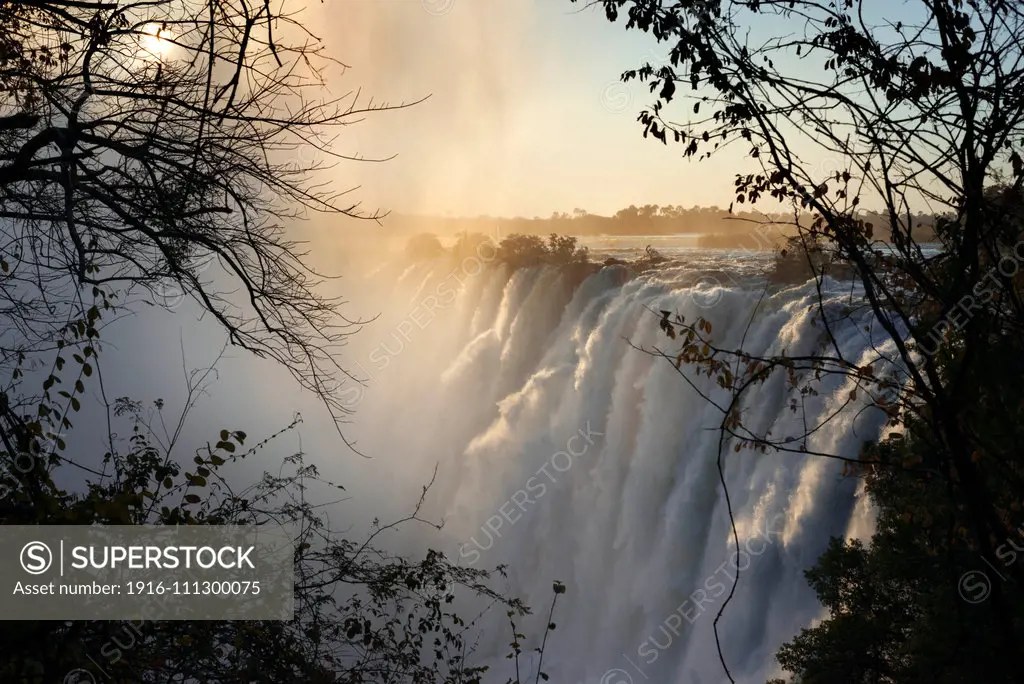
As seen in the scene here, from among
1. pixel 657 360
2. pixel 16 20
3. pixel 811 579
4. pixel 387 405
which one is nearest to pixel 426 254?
pixel 387 405

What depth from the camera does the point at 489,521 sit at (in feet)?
79.0

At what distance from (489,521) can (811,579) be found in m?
16.3

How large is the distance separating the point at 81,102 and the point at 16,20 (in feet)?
2.62

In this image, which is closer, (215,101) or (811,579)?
(215,101)

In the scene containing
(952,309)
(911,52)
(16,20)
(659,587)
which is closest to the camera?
(952,309)

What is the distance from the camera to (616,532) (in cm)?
1838

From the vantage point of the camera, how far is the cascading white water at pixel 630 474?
11.8 metres

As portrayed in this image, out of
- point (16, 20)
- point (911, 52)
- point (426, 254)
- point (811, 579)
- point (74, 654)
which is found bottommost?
point (811, 579)

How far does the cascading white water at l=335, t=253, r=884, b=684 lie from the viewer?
1182cm

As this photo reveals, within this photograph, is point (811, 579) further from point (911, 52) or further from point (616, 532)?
point (616, 532)

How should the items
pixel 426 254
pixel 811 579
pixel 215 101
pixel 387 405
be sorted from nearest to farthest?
pixel 215 101 → pixel 811 579 → pixel 387 405 → pixel 426 254

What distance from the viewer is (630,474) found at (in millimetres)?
18000

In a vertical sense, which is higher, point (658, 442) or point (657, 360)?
point (657, 360)

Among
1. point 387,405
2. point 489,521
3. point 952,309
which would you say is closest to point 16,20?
point 952,309
